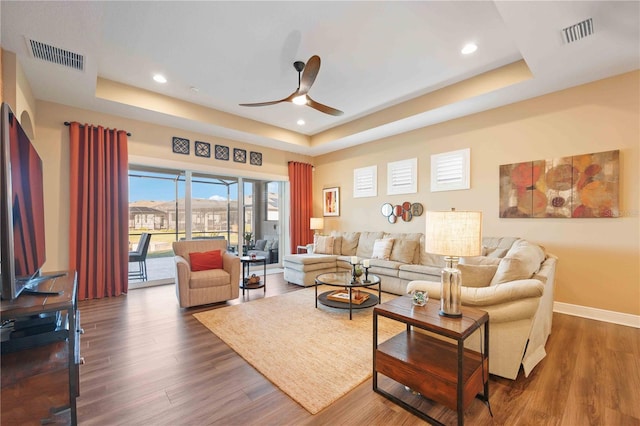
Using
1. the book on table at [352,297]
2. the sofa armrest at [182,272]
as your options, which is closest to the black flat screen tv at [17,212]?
the sofa armrest at [182,272]

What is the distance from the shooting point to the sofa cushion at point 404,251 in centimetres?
460

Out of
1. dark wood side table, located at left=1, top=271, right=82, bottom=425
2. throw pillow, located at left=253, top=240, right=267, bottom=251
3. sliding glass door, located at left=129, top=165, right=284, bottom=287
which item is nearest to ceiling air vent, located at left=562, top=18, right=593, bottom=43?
dark wood side table, located at left=1, top=271, right=82, bottom=425

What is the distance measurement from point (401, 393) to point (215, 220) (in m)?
4.91

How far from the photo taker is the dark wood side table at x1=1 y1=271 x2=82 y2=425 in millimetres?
1317

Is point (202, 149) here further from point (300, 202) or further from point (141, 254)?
point (300, 202)

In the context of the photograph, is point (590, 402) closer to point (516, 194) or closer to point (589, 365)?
point (589, 365)

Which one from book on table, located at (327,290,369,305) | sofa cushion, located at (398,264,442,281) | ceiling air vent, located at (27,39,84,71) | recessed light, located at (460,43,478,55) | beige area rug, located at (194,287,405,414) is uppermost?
recessed light, located at (460,43,478,55)

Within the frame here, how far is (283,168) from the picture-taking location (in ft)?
21.8

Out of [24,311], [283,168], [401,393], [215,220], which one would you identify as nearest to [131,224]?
[215,220]

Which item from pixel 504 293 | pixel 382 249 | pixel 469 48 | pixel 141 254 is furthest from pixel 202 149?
pixel 504 293

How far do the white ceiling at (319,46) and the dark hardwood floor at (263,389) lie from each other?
295 cm

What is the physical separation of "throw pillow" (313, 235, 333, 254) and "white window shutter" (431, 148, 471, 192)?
88.2 inches

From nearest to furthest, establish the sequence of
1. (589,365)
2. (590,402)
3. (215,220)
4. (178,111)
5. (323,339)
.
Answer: (590,402) < (589,365) < (323,339) < (178,111) < (215,220)

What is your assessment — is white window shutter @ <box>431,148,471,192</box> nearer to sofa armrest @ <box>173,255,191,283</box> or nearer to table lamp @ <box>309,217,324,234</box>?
table lamp @ <box>309,217,324,234</box>
